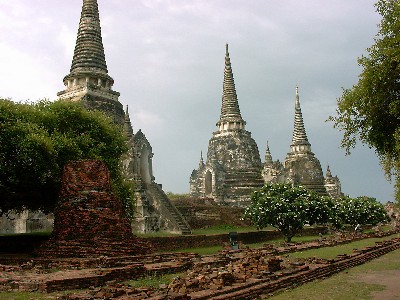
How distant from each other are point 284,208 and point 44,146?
1393cm

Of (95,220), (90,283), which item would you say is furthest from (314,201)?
(90,283)

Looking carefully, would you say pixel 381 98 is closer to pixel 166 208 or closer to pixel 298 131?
pixel 166 208

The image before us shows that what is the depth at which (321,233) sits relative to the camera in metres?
36.7

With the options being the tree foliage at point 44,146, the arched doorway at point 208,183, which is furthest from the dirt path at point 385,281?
the arched doorway at point 208,183

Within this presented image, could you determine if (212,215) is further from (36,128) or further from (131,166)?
(36,128)

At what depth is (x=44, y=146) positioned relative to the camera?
1662cm

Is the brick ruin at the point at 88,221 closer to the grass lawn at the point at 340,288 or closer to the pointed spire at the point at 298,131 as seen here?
the grass lawn at the point at 340,288

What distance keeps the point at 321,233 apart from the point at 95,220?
25916mm

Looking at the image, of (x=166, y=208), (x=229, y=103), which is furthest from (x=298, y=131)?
(x=166, y=208)

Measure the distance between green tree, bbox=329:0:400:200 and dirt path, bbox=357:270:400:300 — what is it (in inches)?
104

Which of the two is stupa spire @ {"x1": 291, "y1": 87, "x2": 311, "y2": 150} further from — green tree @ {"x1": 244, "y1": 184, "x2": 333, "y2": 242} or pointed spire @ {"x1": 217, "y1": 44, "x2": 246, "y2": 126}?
green tree @ {"x1": 244, "y1": 184, "x2": 333, "y2": 242}

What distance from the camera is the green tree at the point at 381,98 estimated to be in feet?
39.3

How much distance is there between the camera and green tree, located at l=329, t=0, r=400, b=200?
12.0 meters

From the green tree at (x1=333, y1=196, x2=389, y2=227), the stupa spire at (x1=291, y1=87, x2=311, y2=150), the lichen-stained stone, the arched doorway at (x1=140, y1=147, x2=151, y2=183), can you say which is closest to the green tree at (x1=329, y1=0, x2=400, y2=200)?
the arched doorway at (x1=140, y1=147, x2=151, y2=183)
